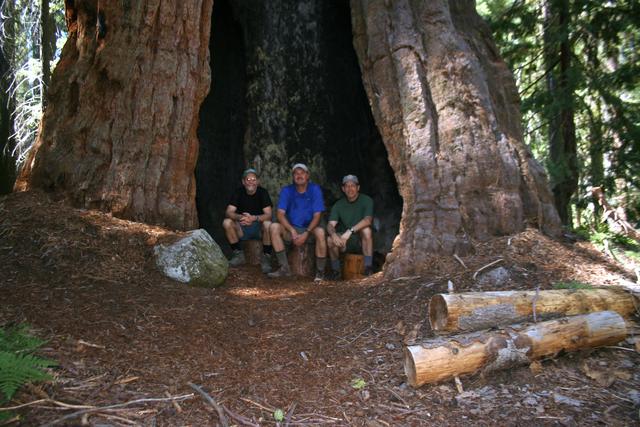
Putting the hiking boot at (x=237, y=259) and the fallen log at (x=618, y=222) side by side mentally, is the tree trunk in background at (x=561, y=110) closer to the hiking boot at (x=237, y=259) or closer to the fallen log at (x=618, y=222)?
the fallen log at (x=618, y=222)

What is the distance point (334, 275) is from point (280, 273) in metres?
0.87

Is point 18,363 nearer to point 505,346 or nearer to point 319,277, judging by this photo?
point 505,346

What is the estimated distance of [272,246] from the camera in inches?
268

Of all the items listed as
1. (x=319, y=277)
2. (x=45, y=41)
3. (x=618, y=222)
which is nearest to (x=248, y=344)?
(x=319, y=277)

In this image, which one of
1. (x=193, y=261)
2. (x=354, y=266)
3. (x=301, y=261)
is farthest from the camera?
(x=301, y=261)

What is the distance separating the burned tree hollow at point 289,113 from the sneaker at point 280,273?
1.51 metres

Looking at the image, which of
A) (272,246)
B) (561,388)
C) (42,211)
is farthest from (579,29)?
(42,211)

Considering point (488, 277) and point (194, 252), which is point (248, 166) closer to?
point (194, 252)

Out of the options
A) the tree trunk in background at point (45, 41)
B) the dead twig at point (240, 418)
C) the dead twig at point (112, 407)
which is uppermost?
the tree trunk in background at point (45, 41)

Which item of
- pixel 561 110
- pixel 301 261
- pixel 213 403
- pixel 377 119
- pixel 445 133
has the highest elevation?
pixel 561 110

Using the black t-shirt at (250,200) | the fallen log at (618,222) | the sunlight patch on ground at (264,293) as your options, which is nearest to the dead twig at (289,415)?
the sunlight patch on ground at (264,293)

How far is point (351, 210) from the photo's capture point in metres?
6.85

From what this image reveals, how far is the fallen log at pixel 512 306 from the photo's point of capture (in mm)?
3373

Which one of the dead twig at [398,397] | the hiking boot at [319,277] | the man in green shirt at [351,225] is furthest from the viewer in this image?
the man in green shirt at [351,225]
